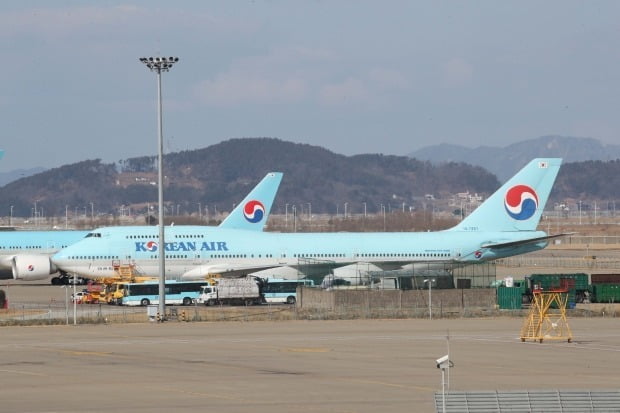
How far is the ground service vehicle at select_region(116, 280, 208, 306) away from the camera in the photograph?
3054 inches

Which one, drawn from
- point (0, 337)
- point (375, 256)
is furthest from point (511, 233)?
point (0, 337)

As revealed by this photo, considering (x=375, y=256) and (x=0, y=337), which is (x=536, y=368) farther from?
(x=375, y=256)

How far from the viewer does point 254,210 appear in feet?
380

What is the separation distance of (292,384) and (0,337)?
2250 centimetres

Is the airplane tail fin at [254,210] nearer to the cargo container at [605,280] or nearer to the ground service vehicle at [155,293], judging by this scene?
the ground service vehicle at [155,293]

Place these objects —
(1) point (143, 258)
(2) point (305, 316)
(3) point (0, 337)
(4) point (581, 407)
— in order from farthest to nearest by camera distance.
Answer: (1) point (143, 258) → (2) point (305, 316) → (3) point (0, 337) → (4) point (581, 407)

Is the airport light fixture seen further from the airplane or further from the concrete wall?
the airplane

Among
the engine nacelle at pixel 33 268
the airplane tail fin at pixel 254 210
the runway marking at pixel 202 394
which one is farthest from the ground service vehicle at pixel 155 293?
the runway marking at pixel 202 394

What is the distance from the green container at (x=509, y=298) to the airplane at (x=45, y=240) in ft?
104

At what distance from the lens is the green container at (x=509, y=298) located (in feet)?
231

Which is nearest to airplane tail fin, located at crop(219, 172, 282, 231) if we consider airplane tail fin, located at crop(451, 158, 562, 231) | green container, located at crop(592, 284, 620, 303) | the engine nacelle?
→ the engine nacelle

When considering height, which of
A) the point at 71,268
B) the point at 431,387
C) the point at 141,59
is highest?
the point at 141,59

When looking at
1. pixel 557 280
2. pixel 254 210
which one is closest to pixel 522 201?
pixel 557 280

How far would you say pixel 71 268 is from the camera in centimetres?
8762
